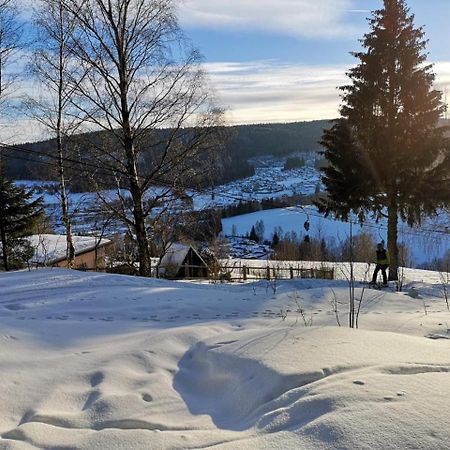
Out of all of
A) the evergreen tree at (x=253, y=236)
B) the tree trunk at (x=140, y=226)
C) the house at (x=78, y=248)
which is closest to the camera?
the tree trunk at (x=140, y=226)

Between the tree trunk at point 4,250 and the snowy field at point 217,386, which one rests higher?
the snowy field at point 217,386

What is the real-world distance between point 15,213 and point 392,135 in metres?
19.0

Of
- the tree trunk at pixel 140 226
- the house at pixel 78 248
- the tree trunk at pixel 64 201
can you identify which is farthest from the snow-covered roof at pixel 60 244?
the tree trunk at pixel 140 226

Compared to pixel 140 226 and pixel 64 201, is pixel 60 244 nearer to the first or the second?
pixel 64 201

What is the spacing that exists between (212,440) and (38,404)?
137cm

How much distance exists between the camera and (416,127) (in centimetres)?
1739

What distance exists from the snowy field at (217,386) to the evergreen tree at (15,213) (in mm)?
20529

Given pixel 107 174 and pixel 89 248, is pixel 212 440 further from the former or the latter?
pixel 89 248

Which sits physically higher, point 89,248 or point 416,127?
point 416,127

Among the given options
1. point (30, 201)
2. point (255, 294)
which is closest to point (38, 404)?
point (255, 294)

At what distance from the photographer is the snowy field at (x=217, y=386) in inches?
105

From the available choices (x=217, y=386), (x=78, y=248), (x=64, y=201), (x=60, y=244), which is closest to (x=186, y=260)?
(x=78, y=248)

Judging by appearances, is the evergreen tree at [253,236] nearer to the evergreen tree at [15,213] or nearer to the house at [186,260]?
the house at [186,260]

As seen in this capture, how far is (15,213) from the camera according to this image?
25.3m
